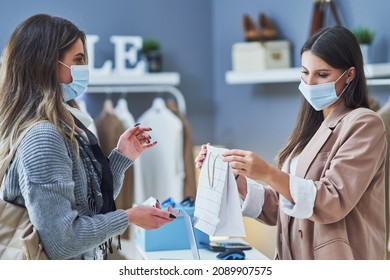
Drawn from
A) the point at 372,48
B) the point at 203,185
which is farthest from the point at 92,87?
the point at 203,185

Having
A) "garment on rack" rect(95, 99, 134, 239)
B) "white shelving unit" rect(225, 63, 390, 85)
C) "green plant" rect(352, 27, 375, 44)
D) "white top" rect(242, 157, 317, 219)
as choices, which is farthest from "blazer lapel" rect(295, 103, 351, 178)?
"garment on rack" rect(95, 99, 134, 239)

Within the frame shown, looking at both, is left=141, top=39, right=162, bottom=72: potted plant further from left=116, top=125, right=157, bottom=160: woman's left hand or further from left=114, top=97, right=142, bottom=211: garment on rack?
left=116, top=125, right=157, bottom=160: woman's left hand

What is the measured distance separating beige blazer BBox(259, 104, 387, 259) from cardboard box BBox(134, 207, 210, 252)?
55 centimetres

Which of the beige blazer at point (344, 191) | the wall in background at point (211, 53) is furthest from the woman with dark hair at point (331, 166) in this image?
the wall in background at point (211, 53)

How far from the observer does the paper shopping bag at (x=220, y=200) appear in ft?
5.16

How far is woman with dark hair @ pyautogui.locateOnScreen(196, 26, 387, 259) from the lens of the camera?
1445mm

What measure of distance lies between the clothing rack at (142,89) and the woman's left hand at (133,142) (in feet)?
5.19

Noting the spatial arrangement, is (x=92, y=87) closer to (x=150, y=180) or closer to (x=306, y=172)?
(x=150, y=180)

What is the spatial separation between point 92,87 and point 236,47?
2.36 feet

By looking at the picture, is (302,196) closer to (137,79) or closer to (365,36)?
(365,36)

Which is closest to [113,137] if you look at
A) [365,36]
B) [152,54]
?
[152,54]

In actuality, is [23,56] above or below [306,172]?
above
